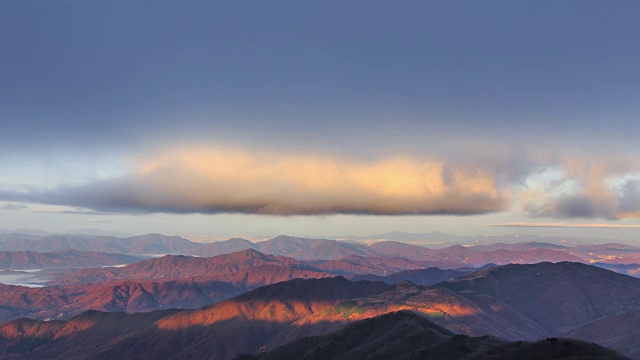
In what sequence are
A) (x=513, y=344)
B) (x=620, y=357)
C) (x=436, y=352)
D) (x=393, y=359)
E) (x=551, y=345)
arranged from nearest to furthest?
1. (x=620, y=357)
2. (x=551, y=345)
3. (x=513, y=344)
4. (x=436, y=352)
5. (x=393, y=359)

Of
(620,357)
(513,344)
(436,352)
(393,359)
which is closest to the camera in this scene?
(620,357)

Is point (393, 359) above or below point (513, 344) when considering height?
below

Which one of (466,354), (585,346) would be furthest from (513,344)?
(585,346)

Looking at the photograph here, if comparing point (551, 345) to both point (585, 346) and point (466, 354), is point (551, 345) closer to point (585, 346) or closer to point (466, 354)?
point (585, 346)

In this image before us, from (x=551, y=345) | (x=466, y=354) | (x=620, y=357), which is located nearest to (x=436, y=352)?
(x=466, y=354)

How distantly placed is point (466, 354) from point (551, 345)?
31.2 m

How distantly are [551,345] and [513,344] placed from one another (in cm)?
1900

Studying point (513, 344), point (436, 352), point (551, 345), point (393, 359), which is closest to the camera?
point (551, 345)

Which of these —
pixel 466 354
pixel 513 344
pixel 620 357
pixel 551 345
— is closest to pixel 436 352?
pixel 466 354

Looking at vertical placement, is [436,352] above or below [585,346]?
below

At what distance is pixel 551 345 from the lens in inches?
5837

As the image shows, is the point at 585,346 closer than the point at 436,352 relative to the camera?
Yes

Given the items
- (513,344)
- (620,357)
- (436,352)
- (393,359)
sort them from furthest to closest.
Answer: (393,359) → (436,352) → (513,344) → (620,357)

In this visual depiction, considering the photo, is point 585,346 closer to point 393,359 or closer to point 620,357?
point 620,357
